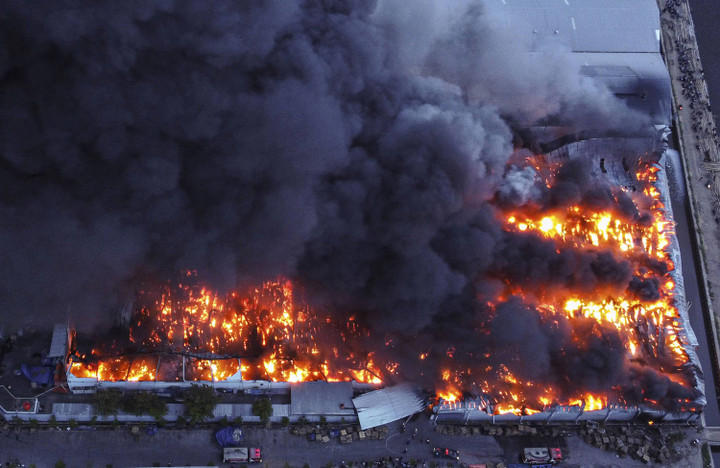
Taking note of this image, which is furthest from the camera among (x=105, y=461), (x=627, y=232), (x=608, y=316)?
(x=627, y=232)

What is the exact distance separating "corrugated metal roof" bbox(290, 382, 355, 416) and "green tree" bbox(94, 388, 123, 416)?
31.4 ft

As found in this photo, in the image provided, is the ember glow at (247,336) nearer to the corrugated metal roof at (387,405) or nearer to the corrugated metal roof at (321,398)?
the corrugated metal roof at (321,398)

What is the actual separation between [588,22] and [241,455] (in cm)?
4178

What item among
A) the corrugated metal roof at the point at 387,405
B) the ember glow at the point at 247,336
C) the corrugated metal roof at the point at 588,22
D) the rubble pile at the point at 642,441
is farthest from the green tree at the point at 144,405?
the corrugated metal roof at the point at 588,22

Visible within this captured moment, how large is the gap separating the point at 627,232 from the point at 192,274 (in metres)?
28.9

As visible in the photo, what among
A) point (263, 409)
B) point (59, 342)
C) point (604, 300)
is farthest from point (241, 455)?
point (604, 300)

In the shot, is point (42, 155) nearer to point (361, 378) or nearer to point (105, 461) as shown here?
point (105, 461)

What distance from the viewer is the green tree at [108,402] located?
139 ft

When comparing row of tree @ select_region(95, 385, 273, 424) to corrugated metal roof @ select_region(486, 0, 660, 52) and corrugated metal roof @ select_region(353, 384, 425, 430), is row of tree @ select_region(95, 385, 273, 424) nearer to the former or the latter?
corrugated metal roof @ select_region(353, 384, 425, 430)

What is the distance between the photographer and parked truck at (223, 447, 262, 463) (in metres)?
42.6

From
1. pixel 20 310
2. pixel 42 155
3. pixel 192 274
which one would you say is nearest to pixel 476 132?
pixel 192 274

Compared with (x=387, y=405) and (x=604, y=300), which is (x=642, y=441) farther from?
(x=387, y=405)

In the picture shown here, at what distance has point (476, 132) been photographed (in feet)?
153

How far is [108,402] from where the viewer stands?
42469mm
